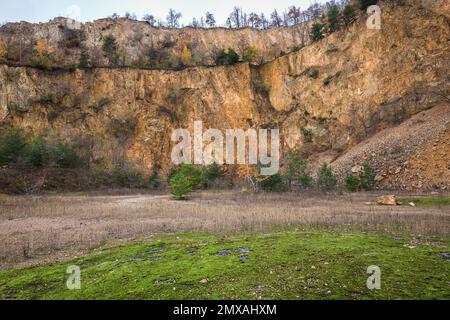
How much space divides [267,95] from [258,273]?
5765 cm

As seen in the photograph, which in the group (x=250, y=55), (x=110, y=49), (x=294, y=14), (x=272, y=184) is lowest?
(x=272, y=184)

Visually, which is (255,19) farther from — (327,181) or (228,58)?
(327,181)

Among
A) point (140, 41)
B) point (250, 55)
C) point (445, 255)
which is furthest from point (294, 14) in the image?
point (445, 255)

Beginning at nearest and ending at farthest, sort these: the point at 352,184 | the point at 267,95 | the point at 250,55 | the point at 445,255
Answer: the point at 445,255 < the point at 352,184 < the point at 267,95 < the point at 250,55

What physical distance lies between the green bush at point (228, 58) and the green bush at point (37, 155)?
116ft

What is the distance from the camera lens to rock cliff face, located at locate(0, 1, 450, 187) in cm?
4438

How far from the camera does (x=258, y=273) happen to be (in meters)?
6.15

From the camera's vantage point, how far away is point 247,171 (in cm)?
5372

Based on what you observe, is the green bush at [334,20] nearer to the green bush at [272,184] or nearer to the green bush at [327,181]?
the green bush at [327,181]

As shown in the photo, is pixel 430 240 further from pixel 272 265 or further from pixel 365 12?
pixel 365 12

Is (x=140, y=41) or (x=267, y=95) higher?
(x=140, y=41)

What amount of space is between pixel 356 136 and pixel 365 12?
2078 centimetres
